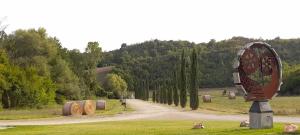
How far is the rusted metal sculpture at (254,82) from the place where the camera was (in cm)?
2081

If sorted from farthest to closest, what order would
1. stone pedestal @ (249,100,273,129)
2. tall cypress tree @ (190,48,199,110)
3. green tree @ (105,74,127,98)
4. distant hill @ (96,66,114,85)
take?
distant hill @ (96,66,114,85) < green tree @ (105,74,127,98) < tall cypress tree @ (190,48,199,110) < stone pedestal @ (249,100,273,129)

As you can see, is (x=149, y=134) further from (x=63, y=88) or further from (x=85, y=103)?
(x=63, y=88)

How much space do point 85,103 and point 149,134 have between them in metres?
25.9

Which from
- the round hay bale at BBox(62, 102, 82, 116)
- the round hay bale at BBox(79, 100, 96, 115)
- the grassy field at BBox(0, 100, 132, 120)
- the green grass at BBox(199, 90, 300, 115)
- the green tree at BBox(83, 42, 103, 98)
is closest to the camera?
the grassy field at BBox(0, 100, 132, 120)

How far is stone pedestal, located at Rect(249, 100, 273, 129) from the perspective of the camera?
20797 mm

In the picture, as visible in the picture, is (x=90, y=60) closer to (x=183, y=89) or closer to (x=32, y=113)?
(x=183, y=89)

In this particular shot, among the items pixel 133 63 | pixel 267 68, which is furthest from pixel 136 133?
pixel 133 63

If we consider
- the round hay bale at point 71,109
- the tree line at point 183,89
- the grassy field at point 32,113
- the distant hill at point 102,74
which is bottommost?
the grassy field at point 32,113

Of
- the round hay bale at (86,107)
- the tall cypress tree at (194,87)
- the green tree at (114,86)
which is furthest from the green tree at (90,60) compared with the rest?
the round hay bale at (86,107)

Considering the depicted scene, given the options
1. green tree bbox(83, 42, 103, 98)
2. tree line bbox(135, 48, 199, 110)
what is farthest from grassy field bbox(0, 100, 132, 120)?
green tree bbox(83, 42, 103, 98)

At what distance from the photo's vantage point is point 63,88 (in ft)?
244

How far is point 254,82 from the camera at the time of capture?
21312 millimetres

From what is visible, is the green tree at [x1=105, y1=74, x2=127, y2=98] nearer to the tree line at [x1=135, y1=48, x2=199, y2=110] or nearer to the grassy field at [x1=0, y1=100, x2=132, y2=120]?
the tree line at [x1=135, y1=48, x2=199, y2=110]

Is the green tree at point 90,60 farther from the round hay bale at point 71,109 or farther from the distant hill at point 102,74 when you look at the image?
the round hay bale at point 71,109
